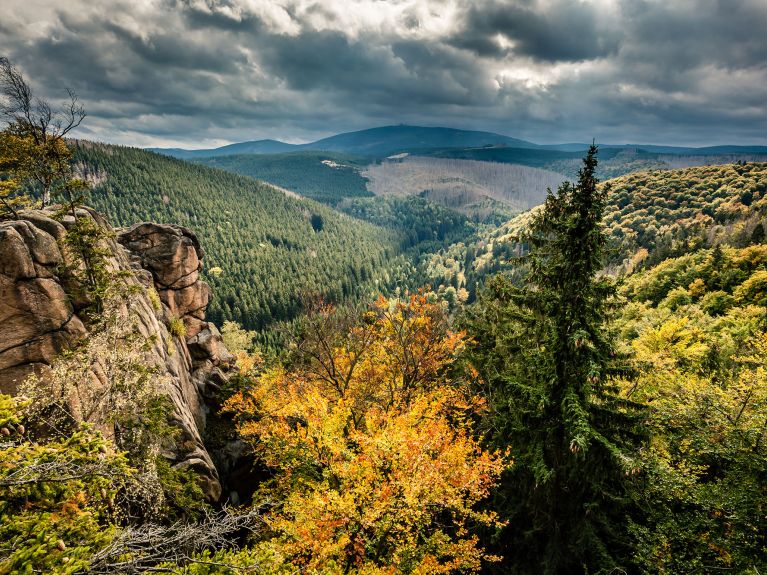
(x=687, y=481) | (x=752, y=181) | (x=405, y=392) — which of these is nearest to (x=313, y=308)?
(x=405, y=392)

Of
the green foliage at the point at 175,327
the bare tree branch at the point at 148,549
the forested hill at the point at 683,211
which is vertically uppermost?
the forested hill at the point at 683,211

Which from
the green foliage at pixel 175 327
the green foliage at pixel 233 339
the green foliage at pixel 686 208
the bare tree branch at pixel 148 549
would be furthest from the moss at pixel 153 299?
the green foliage at pixel 686 208

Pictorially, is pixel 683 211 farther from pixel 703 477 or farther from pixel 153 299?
pixel 153 299

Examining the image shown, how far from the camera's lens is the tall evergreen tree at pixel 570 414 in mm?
15523

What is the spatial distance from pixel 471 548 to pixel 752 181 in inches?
7860

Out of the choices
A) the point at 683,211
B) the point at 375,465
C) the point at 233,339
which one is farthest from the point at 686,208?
the point at 375,465

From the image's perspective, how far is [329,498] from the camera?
17203 millimetres

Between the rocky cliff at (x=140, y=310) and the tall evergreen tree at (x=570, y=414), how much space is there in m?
18.4

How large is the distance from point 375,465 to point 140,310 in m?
17.6

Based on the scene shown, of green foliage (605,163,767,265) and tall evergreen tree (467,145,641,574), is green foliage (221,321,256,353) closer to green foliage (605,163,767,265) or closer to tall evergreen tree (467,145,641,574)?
tall evergreen tree (467,145,641,574)

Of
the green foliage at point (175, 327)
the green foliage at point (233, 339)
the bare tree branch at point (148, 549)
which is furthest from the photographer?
the green foliage at point (233, 339)

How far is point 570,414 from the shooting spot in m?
16.0

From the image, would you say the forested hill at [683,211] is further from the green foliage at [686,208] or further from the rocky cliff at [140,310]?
the rocky cliff at [140,310]

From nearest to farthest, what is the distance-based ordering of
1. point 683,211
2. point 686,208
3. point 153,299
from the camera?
point 153,299 → point 683,211 → point 686,208
